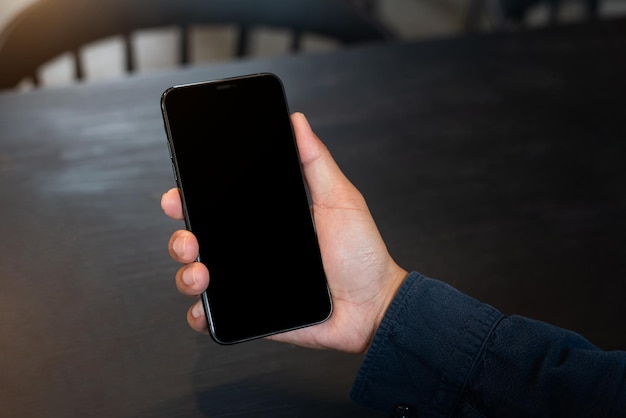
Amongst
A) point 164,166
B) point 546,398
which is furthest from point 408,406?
point 164,166

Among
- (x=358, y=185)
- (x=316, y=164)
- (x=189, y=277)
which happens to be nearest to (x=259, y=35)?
(x=358, y=185)

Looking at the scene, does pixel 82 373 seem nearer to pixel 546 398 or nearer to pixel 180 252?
pixel 180 252

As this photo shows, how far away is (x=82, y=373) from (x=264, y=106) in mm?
266

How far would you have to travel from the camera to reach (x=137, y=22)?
3.17 ft

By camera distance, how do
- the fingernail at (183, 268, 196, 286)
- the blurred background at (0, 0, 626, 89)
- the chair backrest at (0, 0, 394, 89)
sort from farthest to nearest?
the blurred background at (0, 0, 626, 89), the chair backrest at (0, 0, 394, 89), the fingernail at (183, 268, 196, 286)

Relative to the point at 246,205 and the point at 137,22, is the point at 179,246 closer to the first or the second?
the point at 246,205

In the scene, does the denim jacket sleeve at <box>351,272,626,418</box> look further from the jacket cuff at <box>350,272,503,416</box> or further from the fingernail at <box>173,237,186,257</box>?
the fingernail at <box>173,237,186,257</box>

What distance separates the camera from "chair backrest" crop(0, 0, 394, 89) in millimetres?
898

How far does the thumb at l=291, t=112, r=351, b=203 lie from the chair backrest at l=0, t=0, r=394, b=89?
0.44m

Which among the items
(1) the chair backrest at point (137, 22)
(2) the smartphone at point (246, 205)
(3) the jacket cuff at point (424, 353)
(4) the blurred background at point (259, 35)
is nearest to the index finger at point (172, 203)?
(2) the smartphone at point (246, 205)

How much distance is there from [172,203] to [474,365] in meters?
0.28

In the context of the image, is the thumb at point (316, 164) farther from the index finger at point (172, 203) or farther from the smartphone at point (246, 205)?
the index finger at point (172, 203)

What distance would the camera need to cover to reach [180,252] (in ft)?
1.81

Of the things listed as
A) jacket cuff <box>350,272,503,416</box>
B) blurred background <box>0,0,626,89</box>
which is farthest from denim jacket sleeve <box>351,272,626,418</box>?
blurred background <box>0,0,626,89</box>
